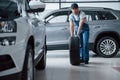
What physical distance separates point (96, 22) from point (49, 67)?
125 inches

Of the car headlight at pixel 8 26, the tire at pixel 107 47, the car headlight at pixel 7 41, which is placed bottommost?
the tire at pixel 107 47

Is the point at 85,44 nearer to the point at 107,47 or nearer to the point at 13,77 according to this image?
the point at 107,47

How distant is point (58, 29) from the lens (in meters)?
11.3

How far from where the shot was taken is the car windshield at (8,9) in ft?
14.5

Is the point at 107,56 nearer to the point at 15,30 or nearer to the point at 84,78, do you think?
the point at 84,78

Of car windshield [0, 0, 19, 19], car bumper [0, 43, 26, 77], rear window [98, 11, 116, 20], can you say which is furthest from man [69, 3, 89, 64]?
car bumper [0, 43, 26, 77]

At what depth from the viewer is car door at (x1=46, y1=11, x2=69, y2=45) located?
11312 millimetres

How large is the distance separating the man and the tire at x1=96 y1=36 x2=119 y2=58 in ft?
5.85

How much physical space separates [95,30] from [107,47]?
715mm

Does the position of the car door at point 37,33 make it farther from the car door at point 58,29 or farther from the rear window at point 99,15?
the rear window at point 99,15

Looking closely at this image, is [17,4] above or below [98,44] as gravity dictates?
above

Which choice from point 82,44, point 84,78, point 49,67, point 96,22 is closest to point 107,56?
point 96,22

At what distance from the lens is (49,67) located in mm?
8953

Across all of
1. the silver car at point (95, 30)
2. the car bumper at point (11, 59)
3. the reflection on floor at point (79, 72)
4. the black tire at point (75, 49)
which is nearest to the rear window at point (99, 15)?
the silver car at point (95, 30)
